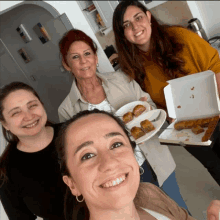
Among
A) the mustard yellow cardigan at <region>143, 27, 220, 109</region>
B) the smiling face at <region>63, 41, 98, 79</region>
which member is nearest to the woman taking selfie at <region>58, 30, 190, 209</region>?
the smiling face at <region>63, 41, 98, 79</region>

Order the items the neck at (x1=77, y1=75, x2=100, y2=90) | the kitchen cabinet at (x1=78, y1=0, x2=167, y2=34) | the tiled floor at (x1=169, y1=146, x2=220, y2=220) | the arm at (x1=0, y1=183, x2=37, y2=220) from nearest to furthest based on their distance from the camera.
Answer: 1. the arm at (x1=0, y1=183, x2=37, y2=220)
2. the neck at (x1=77, y1=75, x2=100, y2=90)
3. the tiled floor at (x1=169, y1=146, x2=220, y2=220)
4. the kitchen cabinet at (x1=78, y1=0, x2=167, y2=34)

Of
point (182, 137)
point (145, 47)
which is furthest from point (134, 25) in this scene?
point (182, 137)

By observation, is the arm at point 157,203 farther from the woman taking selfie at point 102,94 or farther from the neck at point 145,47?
the neck at point 145,47

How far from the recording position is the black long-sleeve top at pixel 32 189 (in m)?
1.10

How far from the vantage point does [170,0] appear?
332 cm

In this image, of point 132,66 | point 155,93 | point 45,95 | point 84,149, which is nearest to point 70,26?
point 132,66

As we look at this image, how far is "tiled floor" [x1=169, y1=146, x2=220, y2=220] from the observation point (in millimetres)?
1854

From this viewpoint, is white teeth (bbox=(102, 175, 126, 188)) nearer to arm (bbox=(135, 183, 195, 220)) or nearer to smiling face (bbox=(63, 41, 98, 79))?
arm (bbox=(135, 183, 195, 220))

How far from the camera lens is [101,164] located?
0.75 meters

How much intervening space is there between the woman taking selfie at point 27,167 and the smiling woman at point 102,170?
21 cm

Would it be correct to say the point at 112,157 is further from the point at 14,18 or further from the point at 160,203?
the point at 14,18

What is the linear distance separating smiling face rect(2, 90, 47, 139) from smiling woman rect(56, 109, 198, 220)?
9.8 inches

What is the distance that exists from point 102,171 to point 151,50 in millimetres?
1157

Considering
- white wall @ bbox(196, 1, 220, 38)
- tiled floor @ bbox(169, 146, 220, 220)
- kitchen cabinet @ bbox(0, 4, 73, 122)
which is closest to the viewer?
tiled floor @ bbox(169, 146, 220, 220)
